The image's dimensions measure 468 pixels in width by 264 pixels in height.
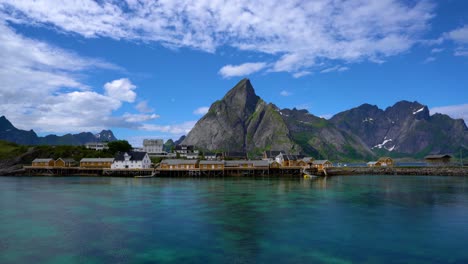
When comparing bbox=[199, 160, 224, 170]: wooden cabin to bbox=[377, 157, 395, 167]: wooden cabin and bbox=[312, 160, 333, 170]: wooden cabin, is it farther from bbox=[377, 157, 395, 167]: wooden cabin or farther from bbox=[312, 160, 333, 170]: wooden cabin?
bbox=[377, 157, 395, 167]: wooden cabin

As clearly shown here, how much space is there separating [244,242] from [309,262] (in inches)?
242

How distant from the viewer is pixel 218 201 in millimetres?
48750

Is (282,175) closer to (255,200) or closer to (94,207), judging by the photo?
(255,200)

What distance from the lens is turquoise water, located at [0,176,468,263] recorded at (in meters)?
23.8

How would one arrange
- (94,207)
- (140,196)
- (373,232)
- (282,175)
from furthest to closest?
(282,175)
(140,196)
(94,207)
(373,232)

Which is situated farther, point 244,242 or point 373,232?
point 373,232

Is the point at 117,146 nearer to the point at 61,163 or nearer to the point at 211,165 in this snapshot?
A: the point at 61,163

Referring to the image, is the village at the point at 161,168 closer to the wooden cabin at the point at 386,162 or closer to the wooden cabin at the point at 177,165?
the wooden cabin at the point at 177,165

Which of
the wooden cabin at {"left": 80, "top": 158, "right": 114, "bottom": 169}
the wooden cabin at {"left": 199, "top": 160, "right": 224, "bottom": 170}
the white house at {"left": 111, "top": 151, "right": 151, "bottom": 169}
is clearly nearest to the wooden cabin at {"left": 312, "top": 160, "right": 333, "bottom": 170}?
the wooden cabin at {"left": 199, "top": 160, "right": 224, "bottom": 170}

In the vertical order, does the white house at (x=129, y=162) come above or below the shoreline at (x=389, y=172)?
above

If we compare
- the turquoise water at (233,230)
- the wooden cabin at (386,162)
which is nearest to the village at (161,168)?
the wooden cabin at (386,162)

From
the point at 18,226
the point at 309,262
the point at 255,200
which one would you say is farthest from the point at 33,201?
the point at 309,262

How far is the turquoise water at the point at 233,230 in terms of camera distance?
23.8 m

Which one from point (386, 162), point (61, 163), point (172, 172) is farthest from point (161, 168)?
point (386, 162)
